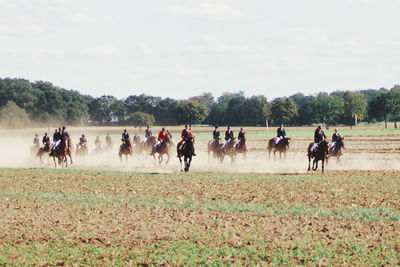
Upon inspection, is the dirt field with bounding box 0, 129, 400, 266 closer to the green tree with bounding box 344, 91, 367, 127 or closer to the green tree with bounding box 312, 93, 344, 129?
the green tree with bounding box 344, 91, 367, 127

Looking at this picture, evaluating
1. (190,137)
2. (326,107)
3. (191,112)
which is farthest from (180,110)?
(190,137)

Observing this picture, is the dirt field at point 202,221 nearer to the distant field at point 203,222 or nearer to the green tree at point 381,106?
the distant field at point 203,222

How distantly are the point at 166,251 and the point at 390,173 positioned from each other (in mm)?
20169

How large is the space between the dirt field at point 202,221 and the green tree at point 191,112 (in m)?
122

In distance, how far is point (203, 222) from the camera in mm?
15758

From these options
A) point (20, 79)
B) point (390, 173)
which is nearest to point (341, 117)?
point (20, 79)

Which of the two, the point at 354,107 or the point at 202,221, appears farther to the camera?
the point at 354,107

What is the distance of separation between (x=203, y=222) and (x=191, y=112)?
133507 millimetres

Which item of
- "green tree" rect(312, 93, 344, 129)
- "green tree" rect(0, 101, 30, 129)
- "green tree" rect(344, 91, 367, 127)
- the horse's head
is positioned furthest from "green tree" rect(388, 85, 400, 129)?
the horse's head

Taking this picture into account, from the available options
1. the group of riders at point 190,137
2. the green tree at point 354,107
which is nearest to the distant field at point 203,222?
the group of riders at point 190,137

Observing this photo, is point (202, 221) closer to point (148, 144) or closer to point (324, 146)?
point (324, 146)

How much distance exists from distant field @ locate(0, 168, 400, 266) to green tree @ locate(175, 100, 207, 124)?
12300 centimetres

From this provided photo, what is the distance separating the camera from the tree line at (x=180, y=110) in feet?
437

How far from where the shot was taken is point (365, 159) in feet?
137
